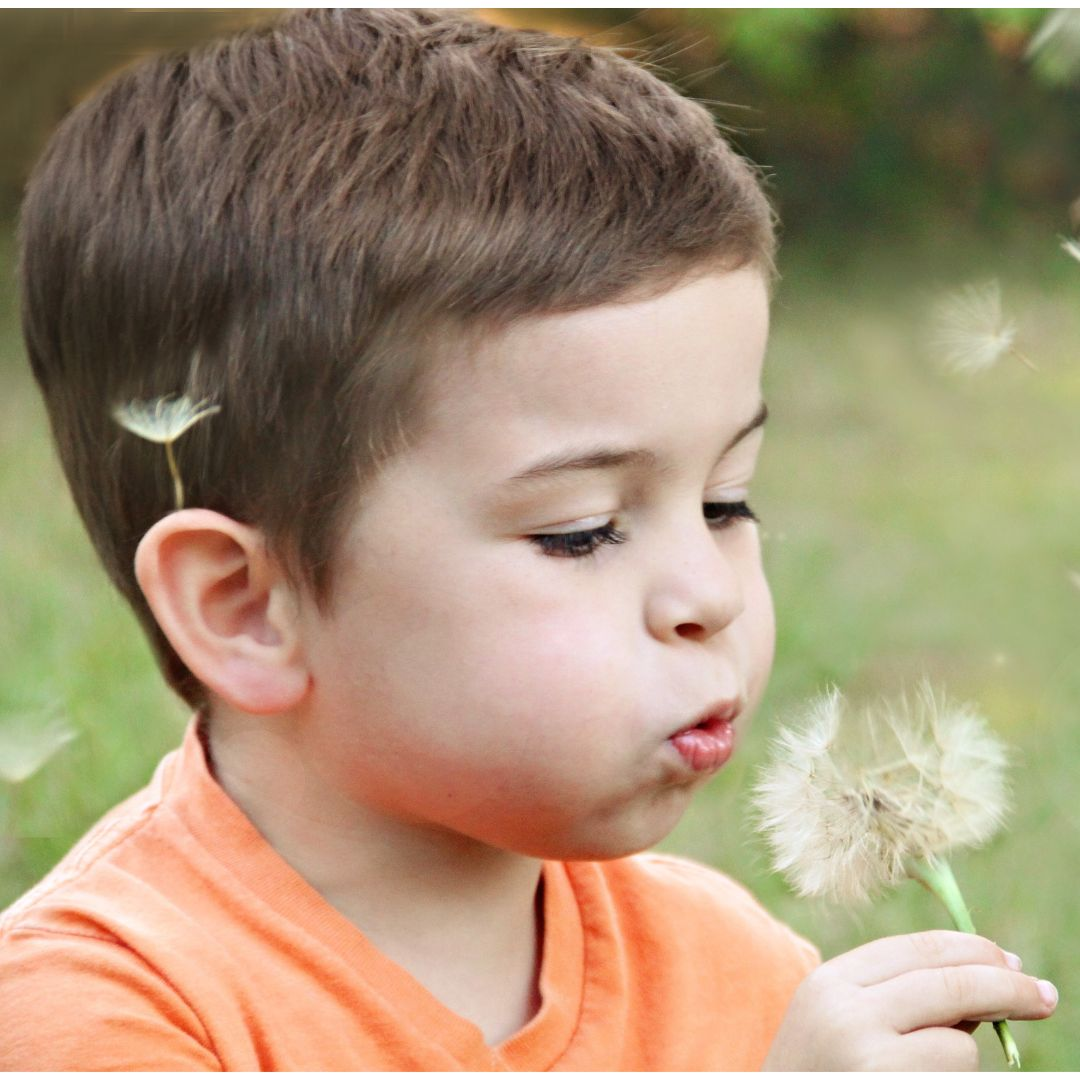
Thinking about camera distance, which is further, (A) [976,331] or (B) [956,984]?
(A) [976,331]

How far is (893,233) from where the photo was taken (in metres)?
5.09

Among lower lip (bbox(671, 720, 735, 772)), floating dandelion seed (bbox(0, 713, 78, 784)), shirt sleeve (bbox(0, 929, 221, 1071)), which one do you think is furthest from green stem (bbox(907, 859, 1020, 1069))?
floating dandelion seed (bbox(0, 713, 78, 784))

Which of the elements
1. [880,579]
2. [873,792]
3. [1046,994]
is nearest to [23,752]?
[873,792]

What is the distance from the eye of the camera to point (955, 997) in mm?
1206

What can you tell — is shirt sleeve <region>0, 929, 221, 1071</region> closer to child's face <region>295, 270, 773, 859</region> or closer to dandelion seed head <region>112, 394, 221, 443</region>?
child's face <region>295, 270, 773, 859</region>

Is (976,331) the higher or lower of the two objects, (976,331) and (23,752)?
the higher

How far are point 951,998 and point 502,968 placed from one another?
0.44 m

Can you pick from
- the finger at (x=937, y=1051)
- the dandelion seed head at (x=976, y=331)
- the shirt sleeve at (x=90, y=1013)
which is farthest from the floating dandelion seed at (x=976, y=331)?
the shirt sleeve at (x=90, y=1013)

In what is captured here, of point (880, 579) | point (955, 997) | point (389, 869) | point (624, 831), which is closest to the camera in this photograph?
point (955, 997)

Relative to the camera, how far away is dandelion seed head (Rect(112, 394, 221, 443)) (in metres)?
1.33

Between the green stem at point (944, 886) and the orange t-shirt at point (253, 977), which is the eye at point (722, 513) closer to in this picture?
the green stem at point (944, 886)

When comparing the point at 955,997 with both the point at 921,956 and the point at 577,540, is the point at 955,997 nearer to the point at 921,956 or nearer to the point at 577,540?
the point at 921,956

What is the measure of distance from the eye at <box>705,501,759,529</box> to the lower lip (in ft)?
0.57

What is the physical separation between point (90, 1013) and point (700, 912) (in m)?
0.67
